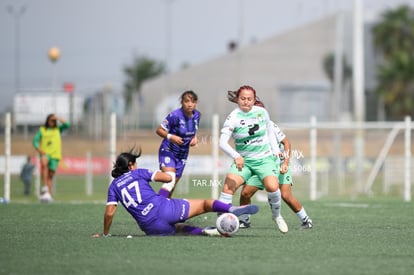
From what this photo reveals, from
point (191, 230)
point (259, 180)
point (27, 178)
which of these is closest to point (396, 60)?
point (27, 178)

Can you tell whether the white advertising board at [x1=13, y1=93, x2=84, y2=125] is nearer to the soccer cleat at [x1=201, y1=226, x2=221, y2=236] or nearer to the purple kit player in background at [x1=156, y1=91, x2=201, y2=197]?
the purple kit player in background at [x1=156, y1=91, x2=201, y2=197]

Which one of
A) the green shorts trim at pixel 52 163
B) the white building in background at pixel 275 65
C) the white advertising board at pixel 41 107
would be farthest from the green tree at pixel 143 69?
the green shorts trim at pixel 52 163

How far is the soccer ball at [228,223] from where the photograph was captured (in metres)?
12.8

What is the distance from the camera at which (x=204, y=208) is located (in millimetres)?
12922

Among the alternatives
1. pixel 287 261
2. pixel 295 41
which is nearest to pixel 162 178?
pixel 287 261

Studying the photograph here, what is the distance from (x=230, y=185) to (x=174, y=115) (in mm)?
2694

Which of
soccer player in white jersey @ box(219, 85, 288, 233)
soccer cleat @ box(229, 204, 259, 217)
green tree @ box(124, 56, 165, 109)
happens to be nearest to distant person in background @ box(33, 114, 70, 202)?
soccer player in white jersey @ box(219, 85, 288, 233)

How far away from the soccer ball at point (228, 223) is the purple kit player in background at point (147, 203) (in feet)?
0.50

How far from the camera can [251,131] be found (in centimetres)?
1378

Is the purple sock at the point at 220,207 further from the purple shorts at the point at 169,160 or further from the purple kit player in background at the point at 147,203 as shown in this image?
the purple shorts at the point at 169,160

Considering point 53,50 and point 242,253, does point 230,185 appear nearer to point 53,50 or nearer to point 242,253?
point 242,253

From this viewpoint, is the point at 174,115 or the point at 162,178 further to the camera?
the point at 174,115

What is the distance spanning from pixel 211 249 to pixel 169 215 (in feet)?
4.34

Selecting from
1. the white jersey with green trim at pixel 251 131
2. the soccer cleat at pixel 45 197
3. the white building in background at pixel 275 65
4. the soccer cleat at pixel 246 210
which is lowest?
the soccer cleat at pixel 45 197
